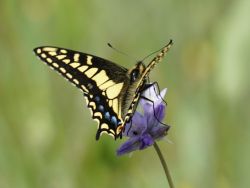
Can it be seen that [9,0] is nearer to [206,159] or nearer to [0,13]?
[0,13]

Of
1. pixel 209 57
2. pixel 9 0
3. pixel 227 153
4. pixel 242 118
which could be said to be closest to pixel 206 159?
pixel 227 153

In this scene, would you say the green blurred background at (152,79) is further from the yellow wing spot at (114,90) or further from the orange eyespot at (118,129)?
the orange eyespot at (118,129)

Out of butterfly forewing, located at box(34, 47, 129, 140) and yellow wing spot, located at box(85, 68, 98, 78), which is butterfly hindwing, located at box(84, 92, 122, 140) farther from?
yellow wing spot, located at box(85, 68, 98, 78)

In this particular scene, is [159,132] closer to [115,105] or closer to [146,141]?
[146,141]

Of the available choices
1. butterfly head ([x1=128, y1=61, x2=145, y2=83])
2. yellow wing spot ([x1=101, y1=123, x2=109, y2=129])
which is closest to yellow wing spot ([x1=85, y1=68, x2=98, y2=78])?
butterfly head ([x1=128, y1=61, x2=145, y2=83])

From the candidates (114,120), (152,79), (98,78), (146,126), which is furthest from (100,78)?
(152,79)

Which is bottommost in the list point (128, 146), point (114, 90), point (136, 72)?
point (128, 146)

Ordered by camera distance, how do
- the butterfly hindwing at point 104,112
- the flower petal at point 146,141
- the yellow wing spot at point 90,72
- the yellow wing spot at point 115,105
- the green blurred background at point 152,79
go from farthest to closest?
1. the green blurred background at point 152,79
2. the yellow wing spot at point 90,72
3. the yellow wing spot at point 115,105
4. the butterfly hindwing at point 104,112
5. the flower petal at point 146,141

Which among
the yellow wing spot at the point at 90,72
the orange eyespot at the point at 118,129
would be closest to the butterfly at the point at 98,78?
the yellow wing spot at the point at 90,72
